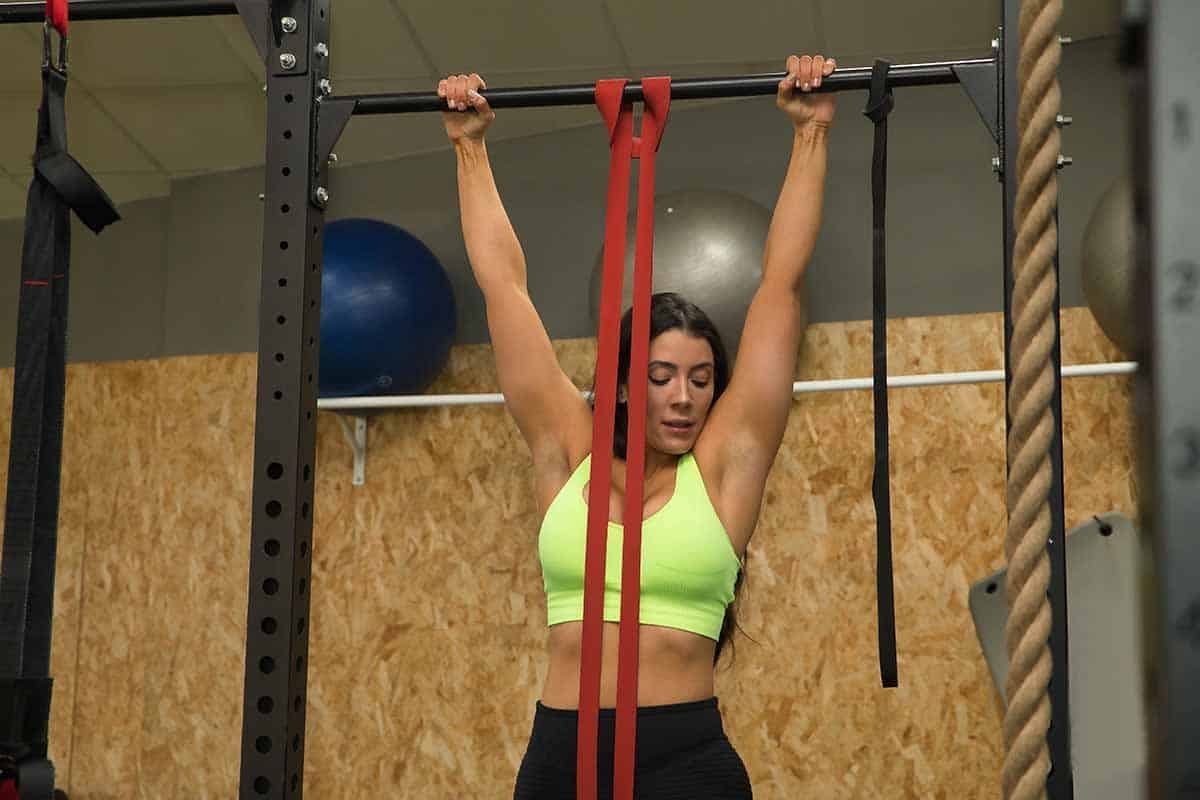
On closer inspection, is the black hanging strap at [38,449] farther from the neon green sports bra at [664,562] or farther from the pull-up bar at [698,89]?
the neon green sports bra at [664,562]

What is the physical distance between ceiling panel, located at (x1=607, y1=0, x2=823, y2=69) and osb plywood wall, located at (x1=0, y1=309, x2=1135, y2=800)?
2.70ft

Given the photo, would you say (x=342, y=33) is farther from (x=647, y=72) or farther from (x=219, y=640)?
(x=219, y=640)

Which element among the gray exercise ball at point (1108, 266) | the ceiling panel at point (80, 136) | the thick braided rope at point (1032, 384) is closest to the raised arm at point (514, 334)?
the thick braided rope at point (1032, 384)

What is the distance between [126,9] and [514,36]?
1.82 m

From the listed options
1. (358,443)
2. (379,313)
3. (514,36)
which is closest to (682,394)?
(379,313)

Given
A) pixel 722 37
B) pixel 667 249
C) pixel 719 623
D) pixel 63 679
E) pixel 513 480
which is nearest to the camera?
pixel 719 623

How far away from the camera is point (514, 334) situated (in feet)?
6.74

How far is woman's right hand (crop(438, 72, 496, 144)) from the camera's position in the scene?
1.96m

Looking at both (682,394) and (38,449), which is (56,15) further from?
(682,394)

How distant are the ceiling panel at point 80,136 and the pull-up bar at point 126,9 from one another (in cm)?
217

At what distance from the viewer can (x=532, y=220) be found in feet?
13.7

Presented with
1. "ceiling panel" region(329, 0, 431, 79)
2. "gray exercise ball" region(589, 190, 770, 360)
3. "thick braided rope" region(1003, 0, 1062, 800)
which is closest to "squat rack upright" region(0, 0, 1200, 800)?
"thick braided rope" region(1003, 0, 1062, 800)

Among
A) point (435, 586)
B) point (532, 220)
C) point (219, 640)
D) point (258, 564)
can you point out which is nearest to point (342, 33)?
point (532, 220)

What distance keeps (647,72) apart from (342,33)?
2.91 feet
